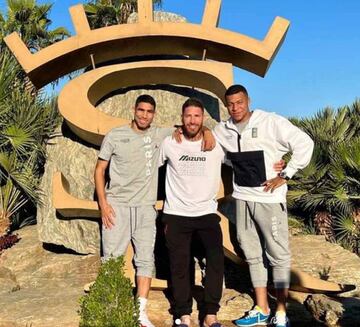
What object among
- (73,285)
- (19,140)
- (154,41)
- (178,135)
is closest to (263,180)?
(178,135)

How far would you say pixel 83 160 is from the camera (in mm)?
7195

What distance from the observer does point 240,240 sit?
532 cm

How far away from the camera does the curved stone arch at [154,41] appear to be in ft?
21.4

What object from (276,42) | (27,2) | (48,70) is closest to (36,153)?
(48,70)

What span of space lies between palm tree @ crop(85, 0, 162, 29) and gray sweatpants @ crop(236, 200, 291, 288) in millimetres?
17848

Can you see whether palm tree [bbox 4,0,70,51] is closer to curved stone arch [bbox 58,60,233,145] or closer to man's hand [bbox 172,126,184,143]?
curved stone arch [bbox 58,60,233,145]

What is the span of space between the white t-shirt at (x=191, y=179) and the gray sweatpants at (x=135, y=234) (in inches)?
11.1

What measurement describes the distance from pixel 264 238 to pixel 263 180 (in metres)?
0.59

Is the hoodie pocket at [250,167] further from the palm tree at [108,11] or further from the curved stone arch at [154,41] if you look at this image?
the palm tree at [108,11]

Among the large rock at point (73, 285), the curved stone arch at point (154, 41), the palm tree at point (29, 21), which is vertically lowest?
the large rock at point (73, 285)

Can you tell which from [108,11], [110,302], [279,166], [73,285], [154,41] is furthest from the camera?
[108,11]

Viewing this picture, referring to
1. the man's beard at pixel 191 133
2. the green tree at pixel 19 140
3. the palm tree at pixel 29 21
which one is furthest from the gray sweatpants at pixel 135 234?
the palm tree at pixel 29 21

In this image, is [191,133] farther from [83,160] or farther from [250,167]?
[83,160]

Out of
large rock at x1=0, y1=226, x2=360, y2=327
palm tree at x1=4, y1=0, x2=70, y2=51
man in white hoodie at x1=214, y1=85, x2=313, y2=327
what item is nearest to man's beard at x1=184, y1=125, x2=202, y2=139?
man in white hoodie at x1=214, y1=85, x2=313, y2=327
